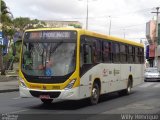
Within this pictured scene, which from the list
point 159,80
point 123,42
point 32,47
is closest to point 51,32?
point 32,47

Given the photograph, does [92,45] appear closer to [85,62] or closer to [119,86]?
[85,62]

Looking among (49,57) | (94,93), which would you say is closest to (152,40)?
(94,93)

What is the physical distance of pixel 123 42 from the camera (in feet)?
74.0

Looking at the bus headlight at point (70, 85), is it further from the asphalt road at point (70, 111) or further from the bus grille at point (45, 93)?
the asphalt road at point (70, 111)

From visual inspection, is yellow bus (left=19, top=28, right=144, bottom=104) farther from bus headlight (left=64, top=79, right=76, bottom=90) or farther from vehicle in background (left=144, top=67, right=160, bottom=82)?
vehicle in background (left=144, top=67, right=160, bottom=82)

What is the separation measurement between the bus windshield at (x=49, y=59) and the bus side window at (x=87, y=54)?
670mm

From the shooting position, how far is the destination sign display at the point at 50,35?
16.7 meters

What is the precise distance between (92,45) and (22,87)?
3319 millimetres

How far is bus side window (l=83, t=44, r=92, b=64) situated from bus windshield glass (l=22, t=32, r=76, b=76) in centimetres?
66

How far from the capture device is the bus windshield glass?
53.3ft

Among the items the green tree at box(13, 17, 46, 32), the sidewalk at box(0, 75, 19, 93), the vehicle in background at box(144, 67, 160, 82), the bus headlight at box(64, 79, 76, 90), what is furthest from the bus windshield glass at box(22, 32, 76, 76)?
the green tree at box(13, 17, 46, 32)

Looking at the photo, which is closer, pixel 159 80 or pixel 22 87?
pixel 22 87

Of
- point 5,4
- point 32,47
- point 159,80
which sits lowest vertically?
point 159,80

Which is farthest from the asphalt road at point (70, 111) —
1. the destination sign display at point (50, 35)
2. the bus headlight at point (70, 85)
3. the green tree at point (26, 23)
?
the green tree at point (26, 23)
